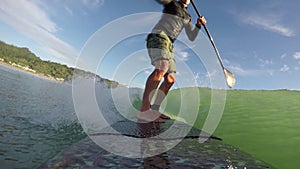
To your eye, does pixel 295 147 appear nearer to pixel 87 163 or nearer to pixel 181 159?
pixel 181 159

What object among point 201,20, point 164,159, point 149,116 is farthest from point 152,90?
point 164,159

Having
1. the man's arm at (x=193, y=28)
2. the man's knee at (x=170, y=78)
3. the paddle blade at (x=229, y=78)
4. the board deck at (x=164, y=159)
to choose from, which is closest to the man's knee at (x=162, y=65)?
the man's knee at (x=170, y=78)

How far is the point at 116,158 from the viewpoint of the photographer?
87.4 inches

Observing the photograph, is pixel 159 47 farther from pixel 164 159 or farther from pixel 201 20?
pixel 164 159

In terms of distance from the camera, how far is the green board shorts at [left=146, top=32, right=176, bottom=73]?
212 inches

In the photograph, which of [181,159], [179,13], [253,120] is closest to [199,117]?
[253,120]

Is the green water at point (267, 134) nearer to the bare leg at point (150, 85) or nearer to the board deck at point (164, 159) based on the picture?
the board deck at point (164, 159)

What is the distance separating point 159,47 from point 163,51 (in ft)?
0.46

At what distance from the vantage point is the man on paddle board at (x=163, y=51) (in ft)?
16.7

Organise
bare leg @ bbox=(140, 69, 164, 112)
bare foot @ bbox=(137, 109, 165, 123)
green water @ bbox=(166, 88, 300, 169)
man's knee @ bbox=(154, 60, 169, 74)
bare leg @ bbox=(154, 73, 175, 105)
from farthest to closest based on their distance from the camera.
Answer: bare leg @ bbox=(154, 73, 175, 105)
man's knee @ bbox=(154, 60, 169, 74)
bare leg @ bbox=(140, 69, 164, 112)
bare foot @ bbox=(137, 109, 165, 123)
green water @ bbox=(166, 88, 300, 169)

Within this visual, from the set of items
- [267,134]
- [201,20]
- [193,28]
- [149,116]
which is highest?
[201,20]

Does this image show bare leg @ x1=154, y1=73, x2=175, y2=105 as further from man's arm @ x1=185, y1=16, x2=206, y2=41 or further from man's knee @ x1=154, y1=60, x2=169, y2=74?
man's arm @ x1=185, y1=16, x2=206, y2=41

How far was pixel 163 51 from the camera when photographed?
5.38m

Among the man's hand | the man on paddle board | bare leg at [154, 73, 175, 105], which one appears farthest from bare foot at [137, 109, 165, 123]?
the man's hand
